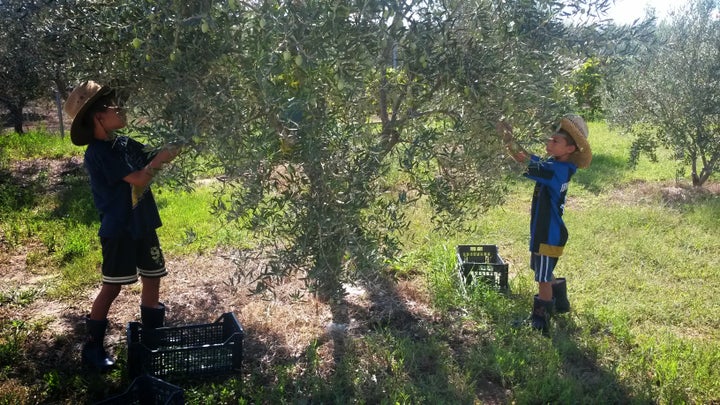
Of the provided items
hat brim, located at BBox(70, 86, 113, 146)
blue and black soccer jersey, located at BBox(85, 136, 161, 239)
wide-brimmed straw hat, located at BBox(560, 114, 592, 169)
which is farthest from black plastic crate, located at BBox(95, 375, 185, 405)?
wide-brimmed straw hat, located at BBox(560, 114, 592, 169)

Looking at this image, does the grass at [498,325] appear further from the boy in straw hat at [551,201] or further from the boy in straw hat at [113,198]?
the boy in straw hat at [113,198]

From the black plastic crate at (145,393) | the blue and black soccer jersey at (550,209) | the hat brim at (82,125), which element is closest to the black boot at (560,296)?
the blue and black soccer jersey at (550,209)

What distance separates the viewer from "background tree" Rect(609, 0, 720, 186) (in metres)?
10.2

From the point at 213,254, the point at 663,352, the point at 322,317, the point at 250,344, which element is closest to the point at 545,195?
the point at 663,352

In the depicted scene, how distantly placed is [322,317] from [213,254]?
7.19 ft

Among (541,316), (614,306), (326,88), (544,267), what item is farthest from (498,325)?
(326,88)

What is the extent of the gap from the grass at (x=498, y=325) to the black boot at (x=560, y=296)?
5.4 inches

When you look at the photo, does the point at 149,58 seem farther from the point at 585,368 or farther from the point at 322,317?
the point at 585,368

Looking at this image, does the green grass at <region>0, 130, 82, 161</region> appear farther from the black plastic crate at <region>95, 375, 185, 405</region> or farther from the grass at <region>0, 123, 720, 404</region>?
the black plastic crate at <region>95, 375, 185, 405</region>

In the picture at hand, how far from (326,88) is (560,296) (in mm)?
3429

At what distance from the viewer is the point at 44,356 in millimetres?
4648

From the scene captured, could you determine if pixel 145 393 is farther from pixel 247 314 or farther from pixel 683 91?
pixel 683 91

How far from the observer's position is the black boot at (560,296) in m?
5.51

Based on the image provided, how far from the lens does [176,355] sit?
421cm
